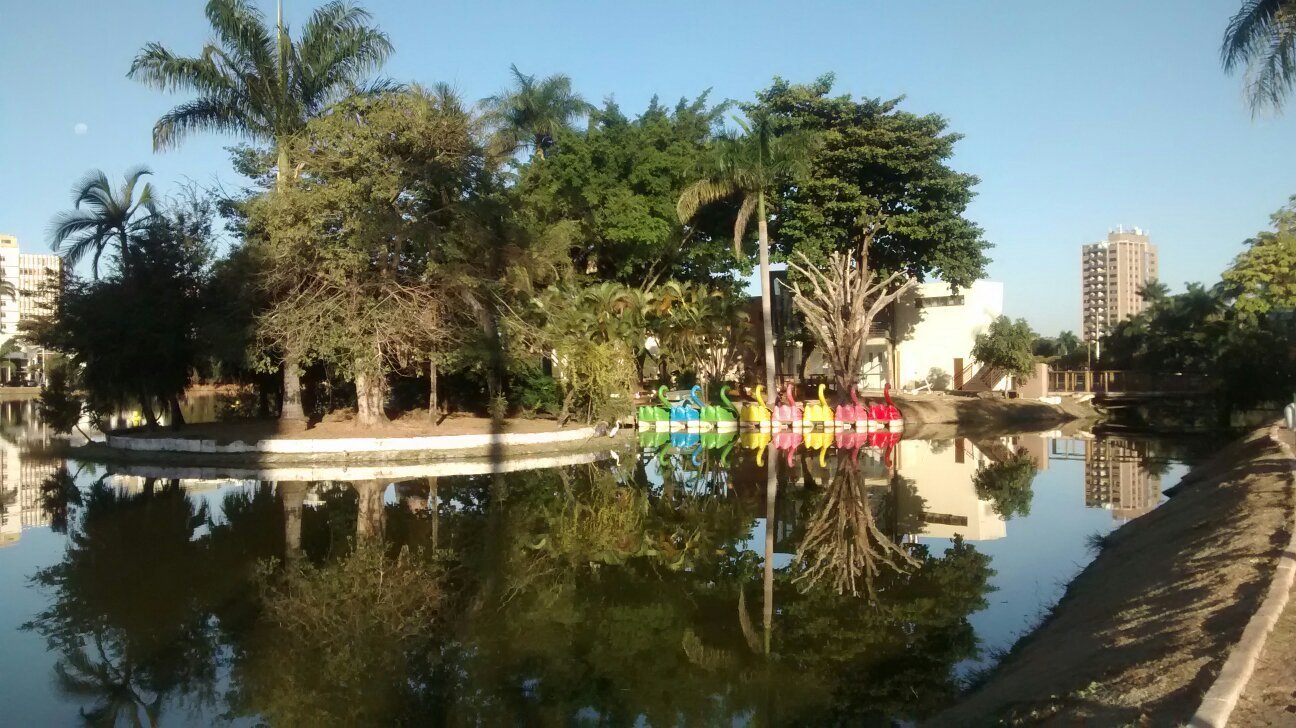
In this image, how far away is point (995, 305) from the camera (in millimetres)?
47562

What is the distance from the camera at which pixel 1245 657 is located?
5.34 m

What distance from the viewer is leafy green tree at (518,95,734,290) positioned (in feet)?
122

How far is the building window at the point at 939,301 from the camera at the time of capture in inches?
1847

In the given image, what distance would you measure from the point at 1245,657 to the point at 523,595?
6.81 m

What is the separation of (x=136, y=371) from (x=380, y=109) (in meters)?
9.46

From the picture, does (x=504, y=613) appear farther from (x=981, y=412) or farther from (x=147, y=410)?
(x=981, y=412)

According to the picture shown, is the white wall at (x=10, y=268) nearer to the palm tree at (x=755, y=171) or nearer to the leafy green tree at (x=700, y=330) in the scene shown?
the leafy green tree at (x=700, y=330)

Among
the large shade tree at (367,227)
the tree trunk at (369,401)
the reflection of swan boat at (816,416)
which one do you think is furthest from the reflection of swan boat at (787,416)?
the tree trunk at (369,401)

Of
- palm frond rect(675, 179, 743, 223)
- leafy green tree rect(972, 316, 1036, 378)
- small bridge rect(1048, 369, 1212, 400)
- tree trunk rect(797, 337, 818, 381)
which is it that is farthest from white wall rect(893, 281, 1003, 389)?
palm frond rect(675, 179, 743, 223)

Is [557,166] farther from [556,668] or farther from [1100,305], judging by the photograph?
[1100,305]

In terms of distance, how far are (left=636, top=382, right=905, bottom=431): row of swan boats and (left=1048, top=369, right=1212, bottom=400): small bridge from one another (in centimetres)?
1987

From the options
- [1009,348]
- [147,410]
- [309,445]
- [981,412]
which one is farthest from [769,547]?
[1009,348]

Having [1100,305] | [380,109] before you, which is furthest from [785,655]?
[1100,305]

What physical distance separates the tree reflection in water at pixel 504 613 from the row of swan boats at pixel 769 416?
17.4 meters
